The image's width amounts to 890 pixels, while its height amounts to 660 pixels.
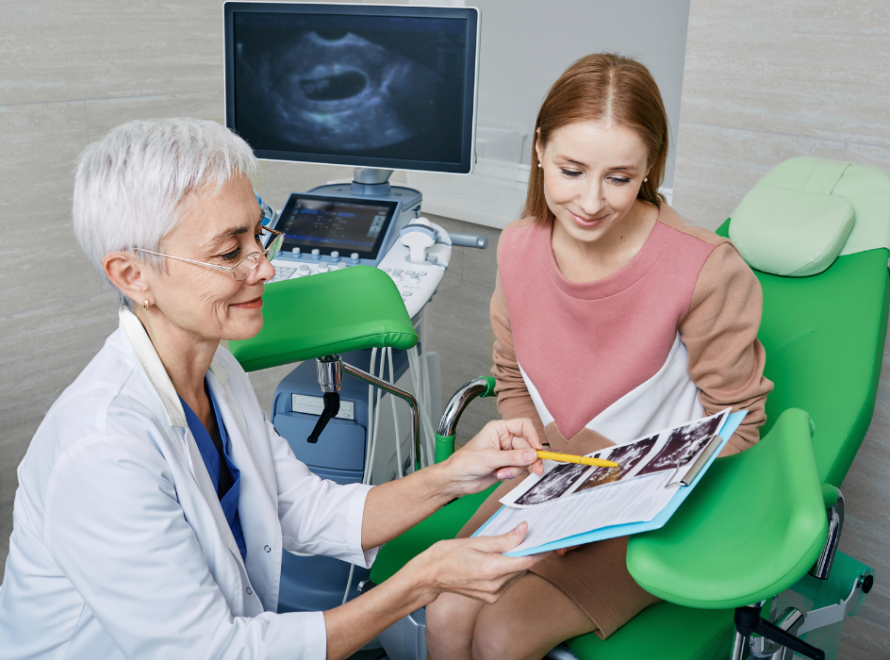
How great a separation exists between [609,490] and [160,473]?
56 centimetres

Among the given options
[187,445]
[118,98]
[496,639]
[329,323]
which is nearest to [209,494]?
[187,445]

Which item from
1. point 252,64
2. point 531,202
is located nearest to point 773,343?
point 531,202

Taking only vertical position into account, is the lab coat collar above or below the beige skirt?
above

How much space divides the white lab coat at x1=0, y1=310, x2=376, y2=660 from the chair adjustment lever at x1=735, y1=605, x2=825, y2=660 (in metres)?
0.57

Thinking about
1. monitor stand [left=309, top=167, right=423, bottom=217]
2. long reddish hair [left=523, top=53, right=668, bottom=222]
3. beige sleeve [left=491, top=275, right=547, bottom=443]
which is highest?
long reddish hair [left=523, top=53, right=668, bottom=222]

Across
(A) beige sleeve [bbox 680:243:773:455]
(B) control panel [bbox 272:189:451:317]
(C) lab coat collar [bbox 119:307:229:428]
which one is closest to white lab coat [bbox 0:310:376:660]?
(C) lab coat collar [bbox 119:307:229:428]

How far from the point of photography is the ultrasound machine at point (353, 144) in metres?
1.86

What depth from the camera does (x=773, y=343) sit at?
145 centimetres

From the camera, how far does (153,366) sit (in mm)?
1077

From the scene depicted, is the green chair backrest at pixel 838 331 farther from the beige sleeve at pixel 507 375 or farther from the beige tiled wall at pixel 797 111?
the beige sleeve at pixel 507 375

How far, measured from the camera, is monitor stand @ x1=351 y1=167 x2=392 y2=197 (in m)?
2.12

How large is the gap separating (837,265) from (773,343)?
7.0 inches

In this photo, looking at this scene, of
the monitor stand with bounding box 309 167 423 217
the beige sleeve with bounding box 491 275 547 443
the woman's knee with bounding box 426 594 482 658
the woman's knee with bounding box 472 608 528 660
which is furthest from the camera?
the monitor stand with bounding box 309 167 423 217

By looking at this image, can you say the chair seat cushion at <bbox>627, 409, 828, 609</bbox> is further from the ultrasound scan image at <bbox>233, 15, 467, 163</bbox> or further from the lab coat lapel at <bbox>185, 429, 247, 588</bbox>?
the ultrasound scan image at <bbox>233, 15, 467, 163</bbox>
